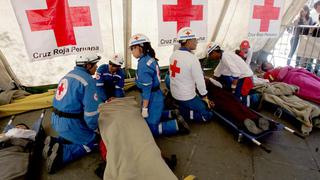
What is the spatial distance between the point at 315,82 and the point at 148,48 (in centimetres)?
251

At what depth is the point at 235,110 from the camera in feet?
7.39

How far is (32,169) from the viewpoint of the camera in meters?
1.80

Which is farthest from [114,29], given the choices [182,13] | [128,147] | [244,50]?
[128,147]

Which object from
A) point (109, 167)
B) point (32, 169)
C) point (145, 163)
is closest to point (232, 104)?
point (145, 163)

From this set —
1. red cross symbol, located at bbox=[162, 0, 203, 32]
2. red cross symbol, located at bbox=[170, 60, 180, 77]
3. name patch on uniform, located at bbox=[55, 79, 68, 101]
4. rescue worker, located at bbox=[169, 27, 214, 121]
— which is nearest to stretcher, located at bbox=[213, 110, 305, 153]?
rescue worker, located at bbox=[169, 27, 214, 121]

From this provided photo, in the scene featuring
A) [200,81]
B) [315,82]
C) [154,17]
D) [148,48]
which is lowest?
[315,82]

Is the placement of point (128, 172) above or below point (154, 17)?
below

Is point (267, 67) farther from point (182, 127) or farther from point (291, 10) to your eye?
point (182, 127)

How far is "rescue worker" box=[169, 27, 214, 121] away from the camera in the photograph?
220 centimetres

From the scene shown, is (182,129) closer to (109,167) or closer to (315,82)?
(109,167)

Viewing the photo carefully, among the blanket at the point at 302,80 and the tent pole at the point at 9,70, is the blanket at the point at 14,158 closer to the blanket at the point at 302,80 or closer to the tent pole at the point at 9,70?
the tent pole at the point at 9,70

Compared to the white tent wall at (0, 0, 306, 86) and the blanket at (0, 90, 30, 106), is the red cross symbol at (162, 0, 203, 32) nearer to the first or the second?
the white tent wall at (0, 0, 306, 86)

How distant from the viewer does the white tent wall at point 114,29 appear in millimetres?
2717

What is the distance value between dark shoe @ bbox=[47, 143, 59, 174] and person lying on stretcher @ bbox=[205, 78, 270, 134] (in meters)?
1.74
